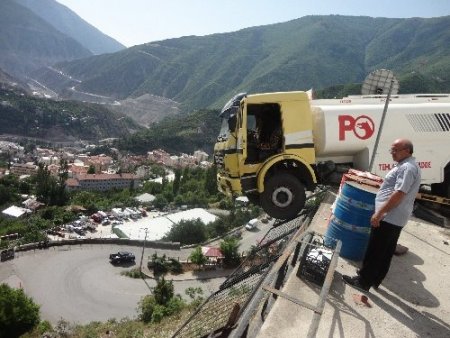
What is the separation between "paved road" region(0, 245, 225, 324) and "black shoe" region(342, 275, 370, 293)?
22.4m

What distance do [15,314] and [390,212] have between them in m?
22.1

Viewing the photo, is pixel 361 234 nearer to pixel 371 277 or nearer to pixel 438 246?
pixel 371 277

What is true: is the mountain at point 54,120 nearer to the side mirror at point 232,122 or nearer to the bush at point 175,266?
the bush at point 175,266

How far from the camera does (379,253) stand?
455 centimetres

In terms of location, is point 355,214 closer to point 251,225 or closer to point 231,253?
point 231,253

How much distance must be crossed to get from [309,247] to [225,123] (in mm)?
4021

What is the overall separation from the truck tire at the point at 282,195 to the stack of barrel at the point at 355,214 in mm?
1982

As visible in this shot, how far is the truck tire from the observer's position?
765cm

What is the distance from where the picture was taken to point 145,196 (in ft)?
228

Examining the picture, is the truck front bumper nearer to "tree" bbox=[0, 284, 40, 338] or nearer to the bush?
"tree" bbox=[0, 284, 40, 338]

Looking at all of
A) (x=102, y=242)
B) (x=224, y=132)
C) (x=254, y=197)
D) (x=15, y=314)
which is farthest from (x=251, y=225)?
(x=224, y=132)

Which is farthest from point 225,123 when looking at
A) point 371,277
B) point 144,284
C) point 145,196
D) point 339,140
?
point 145,196

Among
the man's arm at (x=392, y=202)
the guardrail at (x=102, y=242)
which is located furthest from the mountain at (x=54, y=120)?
the man's arm at (x=392, y=202)

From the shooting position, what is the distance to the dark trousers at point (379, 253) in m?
4.45
